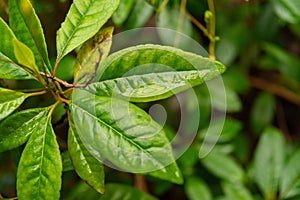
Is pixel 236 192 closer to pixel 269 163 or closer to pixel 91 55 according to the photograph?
pixel 269 163

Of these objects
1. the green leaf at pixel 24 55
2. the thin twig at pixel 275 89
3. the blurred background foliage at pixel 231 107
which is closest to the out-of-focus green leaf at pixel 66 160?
the blurred background foliage at pixel 231 107

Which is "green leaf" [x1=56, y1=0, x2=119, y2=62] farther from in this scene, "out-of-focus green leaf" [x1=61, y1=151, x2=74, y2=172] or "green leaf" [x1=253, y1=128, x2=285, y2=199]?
"green leaf" [x1=253, y1=128, x2=285, y2=199]

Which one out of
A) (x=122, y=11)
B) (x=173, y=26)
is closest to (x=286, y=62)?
(x=173, y=26)

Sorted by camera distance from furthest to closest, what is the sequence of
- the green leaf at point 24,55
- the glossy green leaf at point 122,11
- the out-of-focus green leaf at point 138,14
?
the out-of-focus green leaf at point 138,14, the glossy green leaf at point 122,11, the green leaf at point 24,55

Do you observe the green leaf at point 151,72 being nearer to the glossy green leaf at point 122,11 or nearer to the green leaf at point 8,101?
the green leaf at point 8,101

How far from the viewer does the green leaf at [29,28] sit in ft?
2.01

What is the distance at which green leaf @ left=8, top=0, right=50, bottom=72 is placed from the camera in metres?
0.61

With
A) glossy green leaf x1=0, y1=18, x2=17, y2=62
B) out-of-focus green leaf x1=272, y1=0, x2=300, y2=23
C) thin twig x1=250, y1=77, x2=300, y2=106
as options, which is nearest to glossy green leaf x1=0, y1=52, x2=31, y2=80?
glossy green leaf x1=0, y1=18, x2=17, y2=62

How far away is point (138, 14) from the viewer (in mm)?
1011

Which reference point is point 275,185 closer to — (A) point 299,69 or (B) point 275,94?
(A) point 299,69

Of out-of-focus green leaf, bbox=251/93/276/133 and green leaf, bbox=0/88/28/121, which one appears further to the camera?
out-of-focus green leaf, bbox=251/93/276/133

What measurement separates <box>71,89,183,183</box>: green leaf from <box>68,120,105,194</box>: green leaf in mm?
17

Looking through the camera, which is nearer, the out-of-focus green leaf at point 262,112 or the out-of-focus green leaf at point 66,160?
the out-of-focus green leaf at point 66,160

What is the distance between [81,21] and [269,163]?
0.64m
